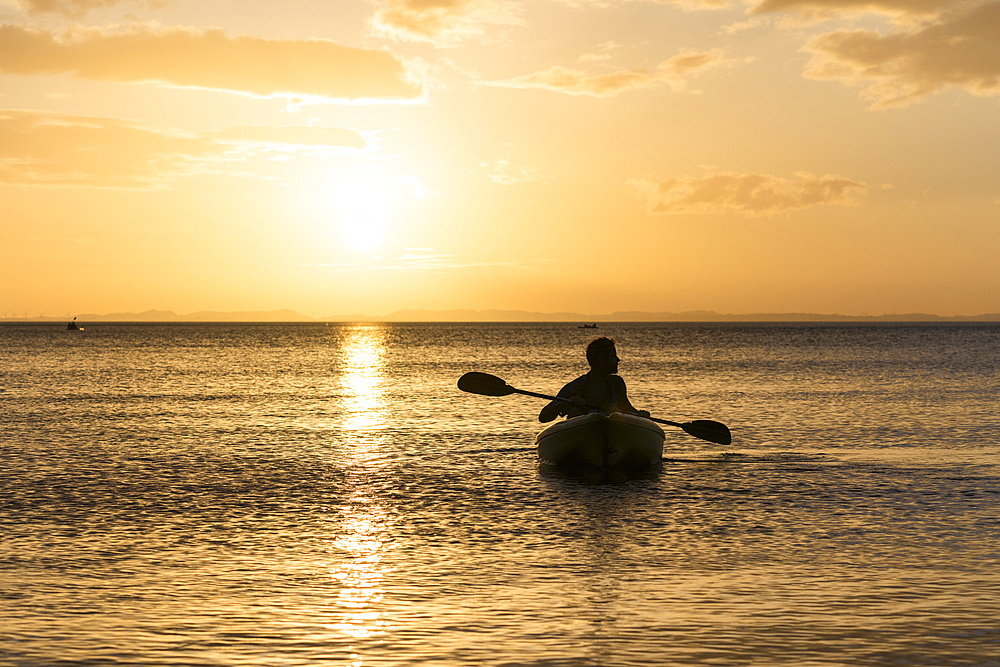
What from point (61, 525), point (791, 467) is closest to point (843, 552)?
point (791, 467)

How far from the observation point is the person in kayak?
2153 centimetres

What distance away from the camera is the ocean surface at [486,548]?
9062 mm

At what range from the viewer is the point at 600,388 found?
2180 cm

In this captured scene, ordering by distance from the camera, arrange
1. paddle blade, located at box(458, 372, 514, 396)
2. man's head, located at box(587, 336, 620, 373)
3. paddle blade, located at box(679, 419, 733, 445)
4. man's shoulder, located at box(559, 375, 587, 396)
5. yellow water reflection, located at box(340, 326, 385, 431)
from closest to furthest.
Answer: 1. man's head, located at box(587, 336, 620, 373)
2. man's shoulder, located at box(559, 375, 587, 396)
3. paddle blade, located at box(458, 372, 514, 396)
4. paddle blade, located at box(679, 419, 733, 445)
5. yellow water reflection, located at box(340, 326, 385, 431)

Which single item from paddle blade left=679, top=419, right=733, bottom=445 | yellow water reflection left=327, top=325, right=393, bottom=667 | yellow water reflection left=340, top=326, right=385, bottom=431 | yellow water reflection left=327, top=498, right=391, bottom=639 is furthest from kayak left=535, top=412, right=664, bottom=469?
yellow water reflection left=340, top=326, right=385, bottom=431

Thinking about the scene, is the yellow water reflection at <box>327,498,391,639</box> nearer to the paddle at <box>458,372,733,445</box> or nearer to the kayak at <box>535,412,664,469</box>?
the kayak at <box>535,412,664,469</box>

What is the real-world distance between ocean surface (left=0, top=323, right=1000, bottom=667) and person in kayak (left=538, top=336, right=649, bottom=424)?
1.75 metres

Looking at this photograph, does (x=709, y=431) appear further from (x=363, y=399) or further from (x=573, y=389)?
(x=363, y=399)

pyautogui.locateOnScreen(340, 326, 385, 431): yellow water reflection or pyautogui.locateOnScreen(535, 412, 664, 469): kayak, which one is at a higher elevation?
pyautogui.locateOnScreen(535, 412, 664, 469): kayak

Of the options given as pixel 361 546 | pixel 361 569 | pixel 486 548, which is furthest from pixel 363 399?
pixel 361 569

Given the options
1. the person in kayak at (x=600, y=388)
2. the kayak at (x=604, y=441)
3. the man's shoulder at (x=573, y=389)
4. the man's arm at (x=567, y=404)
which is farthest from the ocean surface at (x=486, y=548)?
the man's shoulder at (x=573, y=389)

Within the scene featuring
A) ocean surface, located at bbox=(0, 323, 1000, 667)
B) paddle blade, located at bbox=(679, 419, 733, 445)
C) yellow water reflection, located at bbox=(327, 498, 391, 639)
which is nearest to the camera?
ocean surface, located at bbox=(0, 323, 1000, 667)

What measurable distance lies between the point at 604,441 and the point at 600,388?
1.50 m

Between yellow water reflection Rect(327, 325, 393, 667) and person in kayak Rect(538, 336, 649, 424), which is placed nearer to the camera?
yellow water reflection Rect(327, 325, 393, 667)
